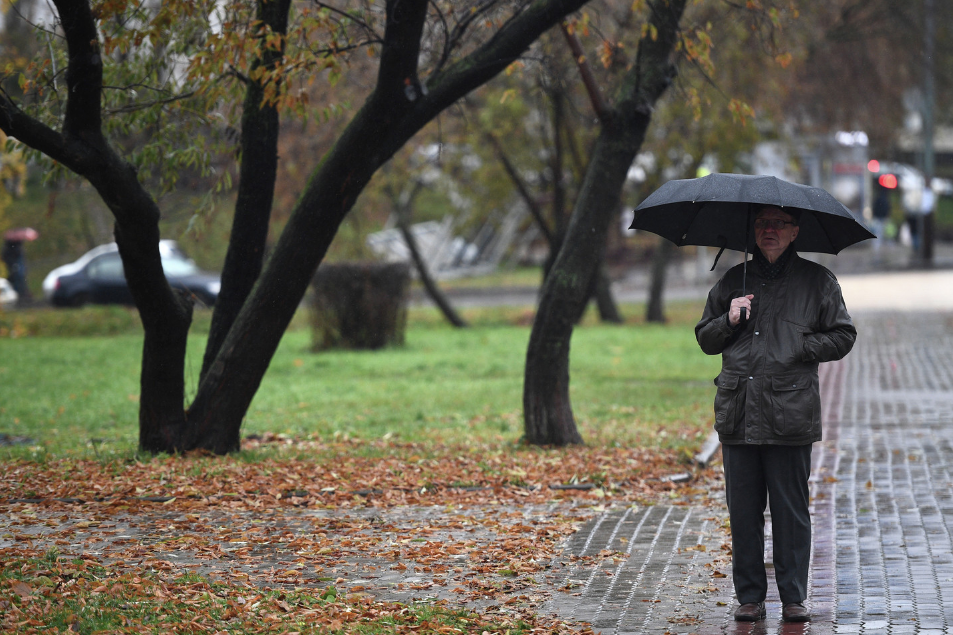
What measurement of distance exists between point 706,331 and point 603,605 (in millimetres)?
1369

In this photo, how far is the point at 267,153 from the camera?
862cm

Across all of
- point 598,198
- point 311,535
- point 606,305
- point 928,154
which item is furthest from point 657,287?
point 311,535

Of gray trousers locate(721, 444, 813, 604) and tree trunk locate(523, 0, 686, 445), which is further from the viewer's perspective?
tree trunk locate(523, 0, 686, 445)

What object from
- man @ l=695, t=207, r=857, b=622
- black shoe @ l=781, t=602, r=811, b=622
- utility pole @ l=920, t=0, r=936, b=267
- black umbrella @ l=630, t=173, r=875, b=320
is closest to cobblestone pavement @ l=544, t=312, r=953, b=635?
black shoe @ l=781, t=602, r=811, b=622

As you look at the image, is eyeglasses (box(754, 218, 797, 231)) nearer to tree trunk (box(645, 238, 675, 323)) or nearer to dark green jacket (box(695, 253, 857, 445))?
dark green jacket (box(695, 253, 857, 445))

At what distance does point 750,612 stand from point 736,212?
1911 millimetres

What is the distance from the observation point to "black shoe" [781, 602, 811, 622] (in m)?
4.98

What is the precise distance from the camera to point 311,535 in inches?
255

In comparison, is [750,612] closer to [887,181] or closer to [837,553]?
[837,553]

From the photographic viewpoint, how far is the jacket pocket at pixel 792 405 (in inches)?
195

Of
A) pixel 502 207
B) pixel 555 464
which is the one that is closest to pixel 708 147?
pixel 502 207

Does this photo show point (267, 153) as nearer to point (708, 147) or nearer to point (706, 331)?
→ point (706, 331)

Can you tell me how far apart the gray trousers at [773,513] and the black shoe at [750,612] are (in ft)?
0.09

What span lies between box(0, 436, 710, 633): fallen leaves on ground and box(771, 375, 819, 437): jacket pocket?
4.29 ft
